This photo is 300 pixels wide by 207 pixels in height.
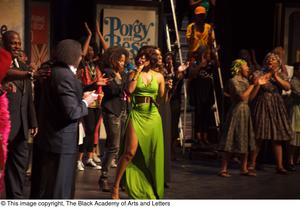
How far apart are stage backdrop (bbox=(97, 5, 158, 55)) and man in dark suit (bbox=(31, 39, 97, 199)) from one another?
7.26 m

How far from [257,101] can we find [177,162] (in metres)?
1.88

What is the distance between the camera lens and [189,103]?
1541 centimetres

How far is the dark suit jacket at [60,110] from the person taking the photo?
7.55 meters

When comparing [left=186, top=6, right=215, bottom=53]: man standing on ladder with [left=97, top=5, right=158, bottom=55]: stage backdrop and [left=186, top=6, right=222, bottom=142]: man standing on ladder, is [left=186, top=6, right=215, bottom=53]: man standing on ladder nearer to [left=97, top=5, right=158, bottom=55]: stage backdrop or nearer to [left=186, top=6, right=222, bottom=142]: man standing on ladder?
[left=186, top=6, right=222, bottom=142]: man standing on ladder

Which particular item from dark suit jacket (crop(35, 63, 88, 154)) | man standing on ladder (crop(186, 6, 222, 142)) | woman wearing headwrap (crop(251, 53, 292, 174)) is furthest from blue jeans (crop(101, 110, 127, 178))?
man standing on ladder (crop(186, 6, 222, 142))

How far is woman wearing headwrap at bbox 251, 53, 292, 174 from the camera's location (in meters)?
12.6

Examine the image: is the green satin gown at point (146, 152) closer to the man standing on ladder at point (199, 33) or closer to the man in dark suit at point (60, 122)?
the man in dark suit at point (60, 122)

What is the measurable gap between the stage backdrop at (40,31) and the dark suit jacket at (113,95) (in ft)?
19.1

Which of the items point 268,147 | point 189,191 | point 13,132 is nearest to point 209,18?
point 268,147

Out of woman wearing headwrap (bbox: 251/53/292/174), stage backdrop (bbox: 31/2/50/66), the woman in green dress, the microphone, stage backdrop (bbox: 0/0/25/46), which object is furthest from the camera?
stage backdrop (bbox: 31/2/50/66)

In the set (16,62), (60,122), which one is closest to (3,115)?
(16,62)

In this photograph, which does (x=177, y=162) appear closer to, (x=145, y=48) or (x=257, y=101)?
(x=257, y=101)

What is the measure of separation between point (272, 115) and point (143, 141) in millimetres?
3524

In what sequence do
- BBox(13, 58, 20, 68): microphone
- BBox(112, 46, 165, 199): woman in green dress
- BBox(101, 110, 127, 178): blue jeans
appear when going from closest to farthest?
1. BBox(13, 58, 20, 68): microphone
2. BBox(112, 46, 165, 199): woman in green dress
3. BBox(101, 110, 127, 178): blue jeans
